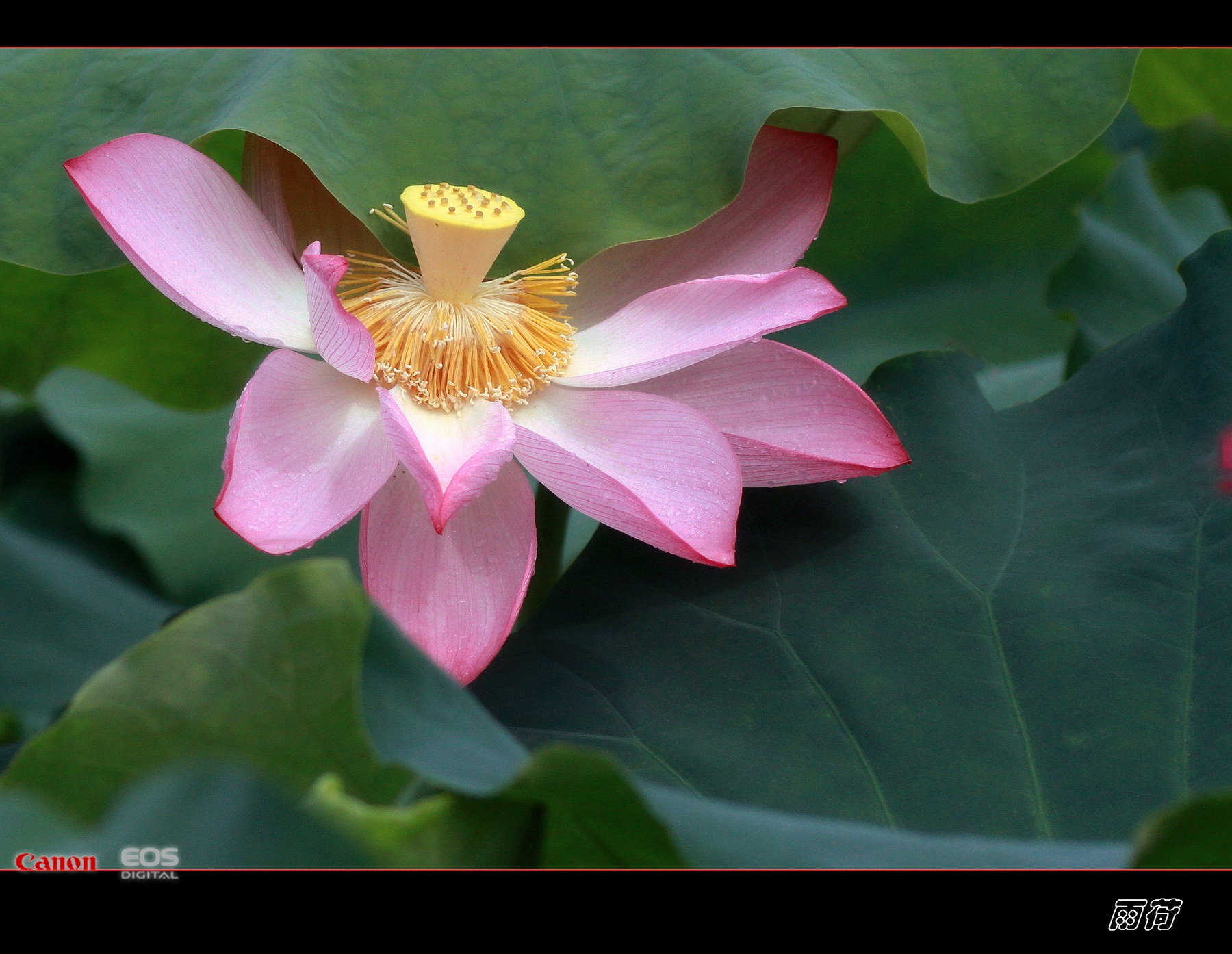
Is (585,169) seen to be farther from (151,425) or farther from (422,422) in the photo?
(151,425)

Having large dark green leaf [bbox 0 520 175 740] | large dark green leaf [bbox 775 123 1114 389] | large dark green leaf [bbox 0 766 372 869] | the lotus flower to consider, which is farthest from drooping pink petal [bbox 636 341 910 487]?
large dark green leaf [bbox 0 520 175 740]

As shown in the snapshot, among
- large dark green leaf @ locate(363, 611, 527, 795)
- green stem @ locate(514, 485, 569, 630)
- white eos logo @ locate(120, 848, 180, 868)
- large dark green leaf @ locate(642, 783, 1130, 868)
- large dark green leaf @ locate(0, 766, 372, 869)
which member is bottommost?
green stem @ locate(514, 485, 569, 630)

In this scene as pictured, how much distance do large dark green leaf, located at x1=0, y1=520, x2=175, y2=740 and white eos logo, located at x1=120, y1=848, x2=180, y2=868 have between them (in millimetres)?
597

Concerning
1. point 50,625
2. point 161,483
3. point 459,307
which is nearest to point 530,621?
point 459,307

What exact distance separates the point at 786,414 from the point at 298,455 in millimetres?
277

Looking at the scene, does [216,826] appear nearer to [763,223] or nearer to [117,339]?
[763,223]

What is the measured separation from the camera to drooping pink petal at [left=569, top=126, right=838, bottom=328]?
0.68 m

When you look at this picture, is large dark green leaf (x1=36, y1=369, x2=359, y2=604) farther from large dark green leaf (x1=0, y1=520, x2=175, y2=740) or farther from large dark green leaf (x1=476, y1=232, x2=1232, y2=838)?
large dark green leaf (x1=476, y1=232, x2=1232, y2=838)

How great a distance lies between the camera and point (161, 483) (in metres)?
1.22

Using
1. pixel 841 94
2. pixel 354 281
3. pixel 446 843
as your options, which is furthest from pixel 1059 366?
pixel 446 843

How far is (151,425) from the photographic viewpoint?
4.21 ft

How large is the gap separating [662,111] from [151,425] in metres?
0.88

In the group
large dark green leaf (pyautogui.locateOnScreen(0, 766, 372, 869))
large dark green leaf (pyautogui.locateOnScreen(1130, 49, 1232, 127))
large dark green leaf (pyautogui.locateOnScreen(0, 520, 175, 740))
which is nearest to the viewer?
large dark green leaf (pyautogui.locateOnScreen(0, 766, 372, 869))

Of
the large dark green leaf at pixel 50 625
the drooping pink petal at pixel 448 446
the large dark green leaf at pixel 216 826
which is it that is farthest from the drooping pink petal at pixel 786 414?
the large dark green leaf at pixel 50 625
